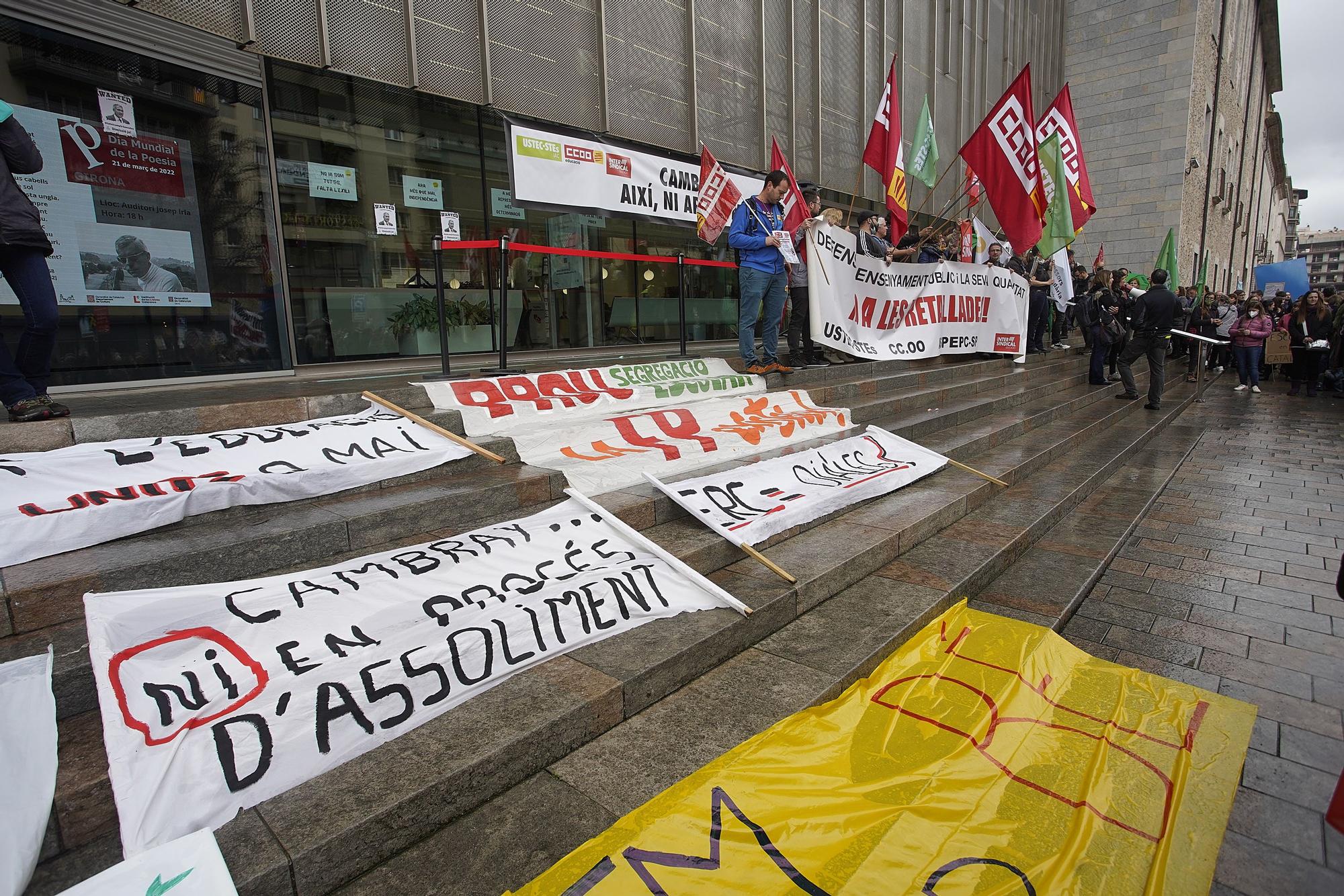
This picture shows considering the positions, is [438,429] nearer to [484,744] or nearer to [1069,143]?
[484,744]

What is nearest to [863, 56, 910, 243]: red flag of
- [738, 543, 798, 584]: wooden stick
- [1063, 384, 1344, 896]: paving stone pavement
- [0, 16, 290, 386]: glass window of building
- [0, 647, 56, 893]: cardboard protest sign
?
[1063, 384, 1344, 896]: paving stone pavement

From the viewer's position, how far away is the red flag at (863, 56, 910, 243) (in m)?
8.35

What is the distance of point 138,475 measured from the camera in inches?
126

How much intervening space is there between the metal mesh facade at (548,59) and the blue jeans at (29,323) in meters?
5.16

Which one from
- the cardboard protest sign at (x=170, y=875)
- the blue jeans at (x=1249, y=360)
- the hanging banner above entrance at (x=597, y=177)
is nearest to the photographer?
the cardboard protest sign at (x=170, y=875)

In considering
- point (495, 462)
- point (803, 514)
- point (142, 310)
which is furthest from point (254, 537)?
point (142, 310)

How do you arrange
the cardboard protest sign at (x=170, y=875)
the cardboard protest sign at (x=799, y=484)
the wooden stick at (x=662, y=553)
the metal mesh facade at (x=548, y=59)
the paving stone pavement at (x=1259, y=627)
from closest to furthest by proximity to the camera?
the cardboard protest sign at (x=170, y=875) < the paving stone pavement at (x=1259, y=627) < the wooden stick at (x=662, y=553) < the cardboard protest sign at (x=799, y=484) < the metal mesh facade at (x=548, y=59)

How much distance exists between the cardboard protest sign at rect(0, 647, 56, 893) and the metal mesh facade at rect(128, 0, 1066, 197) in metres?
5.83

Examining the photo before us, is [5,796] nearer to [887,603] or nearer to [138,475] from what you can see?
[138,475]

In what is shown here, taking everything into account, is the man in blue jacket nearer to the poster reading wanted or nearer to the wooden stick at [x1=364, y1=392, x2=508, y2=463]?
the wooden stick at [x1=364, y1=392, x2=508, y2=463]

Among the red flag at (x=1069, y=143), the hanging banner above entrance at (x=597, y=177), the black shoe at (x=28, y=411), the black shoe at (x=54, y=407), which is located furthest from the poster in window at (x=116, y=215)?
the red flag at (x=1069, y=143)

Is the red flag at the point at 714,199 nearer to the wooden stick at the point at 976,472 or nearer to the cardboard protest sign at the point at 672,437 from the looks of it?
the cardboard protest sign at the point at 672,437

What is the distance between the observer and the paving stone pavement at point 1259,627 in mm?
2205

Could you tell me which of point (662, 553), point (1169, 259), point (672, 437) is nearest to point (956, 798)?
point (662, 553)
